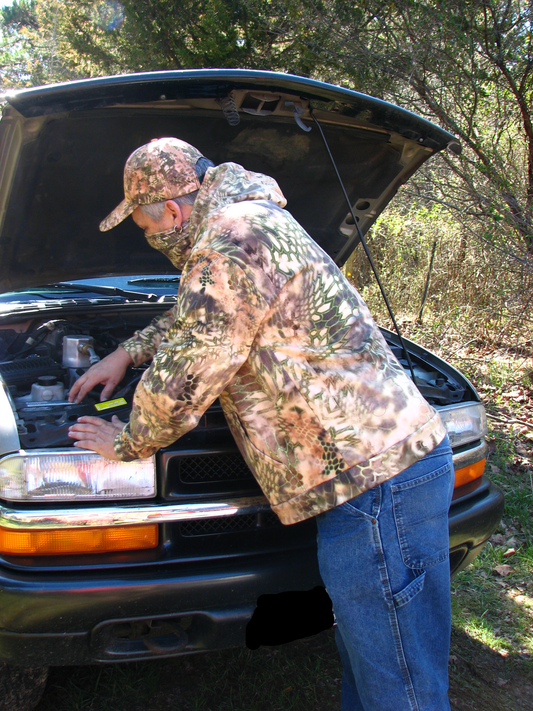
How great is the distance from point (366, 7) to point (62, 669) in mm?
5931

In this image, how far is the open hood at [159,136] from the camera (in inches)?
83.7

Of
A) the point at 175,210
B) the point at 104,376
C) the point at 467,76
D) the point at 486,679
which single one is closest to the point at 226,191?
the point at 175,210

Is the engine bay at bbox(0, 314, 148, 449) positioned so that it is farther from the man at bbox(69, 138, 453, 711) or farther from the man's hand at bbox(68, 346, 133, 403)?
the man at bbox(69, 138, 453, 711)

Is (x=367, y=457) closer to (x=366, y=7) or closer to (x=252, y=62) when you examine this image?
(x=366, y=7)

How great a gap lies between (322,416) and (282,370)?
0.16m

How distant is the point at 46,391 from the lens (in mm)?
2359

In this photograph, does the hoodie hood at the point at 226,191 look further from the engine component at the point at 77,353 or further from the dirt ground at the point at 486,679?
the dirt ground at the point at 486,679

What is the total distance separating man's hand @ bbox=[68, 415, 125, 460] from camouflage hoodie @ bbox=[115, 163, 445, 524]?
0.71ft

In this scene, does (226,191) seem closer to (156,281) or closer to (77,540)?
(77,540)

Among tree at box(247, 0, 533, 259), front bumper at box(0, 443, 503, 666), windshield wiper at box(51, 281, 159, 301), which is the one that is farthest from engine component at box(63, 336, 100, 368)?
tree at box(247, 0, 533, 259)

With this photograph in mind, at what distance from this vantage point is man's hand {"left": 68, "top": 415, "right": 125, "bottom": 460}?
174 cm

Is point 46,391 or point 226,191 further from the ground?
point 226,191

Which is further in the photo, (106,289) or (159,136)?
(106,289)

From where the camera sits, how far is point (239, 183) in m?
1.61
